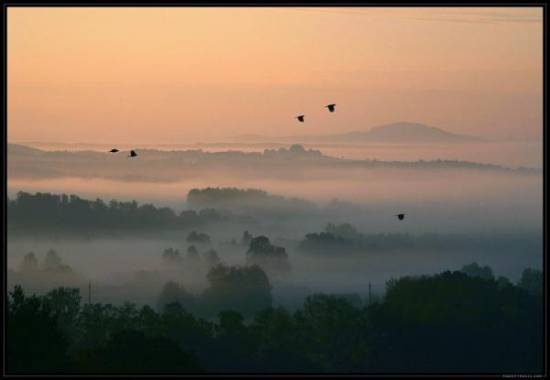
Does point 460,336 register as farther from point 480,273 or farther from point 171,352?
point 480,273

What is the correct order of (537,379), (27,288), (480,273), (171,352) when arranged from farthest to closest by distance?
(480,273), (27,288), (171,352), (537,379)

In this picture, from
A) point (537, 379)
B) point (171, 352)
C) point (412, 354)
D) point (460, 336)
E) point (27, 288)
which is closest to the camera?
point (537, 379)

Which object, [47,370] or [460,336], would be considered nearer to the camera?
[47,370]

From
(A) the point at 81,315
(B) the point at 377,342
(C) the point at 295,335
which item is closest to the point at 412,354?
(B) the point at 377,342

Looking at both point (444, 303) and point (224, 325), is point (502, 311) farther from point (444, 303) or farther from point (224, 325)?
point (224, 325)

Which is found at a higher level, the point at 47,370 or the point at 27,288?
the point at 27,288

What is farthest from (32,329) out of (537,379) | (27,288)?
(27,288)
